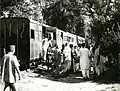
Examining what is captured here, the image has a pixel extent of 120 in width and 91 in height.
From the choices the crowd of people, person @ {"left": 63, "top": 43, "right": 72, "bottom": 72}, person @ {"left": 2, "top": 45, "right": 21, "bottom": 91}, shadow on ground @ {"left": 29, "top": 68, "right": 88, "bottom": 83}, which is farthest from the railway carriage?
person @ {"left": 2, "top": 45, "right": 21, "bottom": 91}

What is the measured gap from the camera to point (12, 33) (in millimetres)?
19359

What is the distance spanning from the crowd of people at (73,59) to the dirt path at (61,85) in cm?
70

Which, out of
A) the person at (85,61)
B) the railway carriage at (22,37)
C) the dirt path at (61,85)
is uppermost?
the railway carriage at (22,37)

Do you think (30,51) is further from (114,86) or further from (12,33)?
(114,86)

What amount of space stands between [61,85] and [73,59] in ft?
12.1

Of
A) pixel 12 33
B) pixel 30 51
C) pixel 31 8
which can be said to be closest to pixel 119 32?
pixel 30 51

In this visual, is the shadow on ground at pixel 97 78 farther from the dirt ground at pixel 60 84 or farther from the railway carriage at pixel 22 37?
the railway carriage at pixel 22 37

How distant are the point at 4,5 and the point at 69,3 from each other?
893cm

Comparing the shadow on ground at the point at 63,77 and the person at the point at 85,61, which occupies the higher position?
the person at the point at 85,61

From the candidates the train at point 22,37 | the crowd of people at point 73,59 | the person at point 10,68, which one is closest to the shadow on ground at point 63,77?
the crowd of people at point 73,59

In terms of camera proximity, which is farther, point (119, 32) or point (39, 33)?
point (39, 33)

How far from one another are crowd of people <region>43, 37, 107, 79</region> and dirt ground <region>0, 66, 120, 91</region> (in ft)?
1.96

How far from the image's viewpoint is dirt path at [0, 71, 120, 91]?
12.2 m

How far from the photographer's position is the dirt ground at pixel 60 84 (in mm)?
12197
